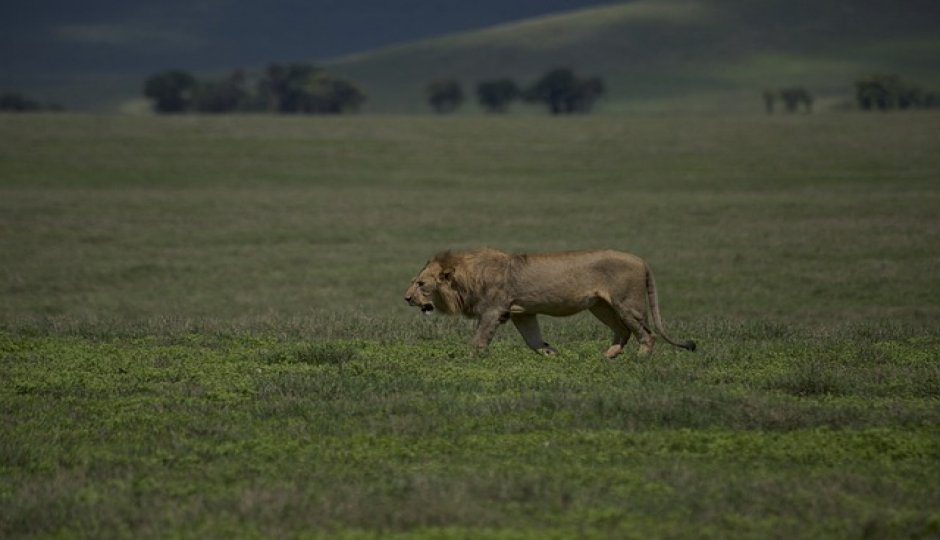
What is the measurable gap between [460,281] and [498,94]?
5740 inches

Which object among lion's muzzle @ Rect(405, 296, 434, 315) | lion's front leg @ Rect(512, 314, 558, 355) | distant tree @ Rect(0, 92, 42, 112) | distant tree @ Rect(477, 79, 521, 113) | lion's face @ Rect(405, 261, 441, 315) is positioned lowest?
distant tree @ Rect(477, 79, 521, 113)

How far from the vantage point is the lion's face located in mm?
14031

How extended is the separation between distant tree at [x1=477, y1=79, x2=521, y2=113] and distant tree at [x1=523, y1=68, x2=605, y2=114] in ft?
13.5

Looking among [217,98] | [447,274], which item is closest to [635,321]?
[447,274]

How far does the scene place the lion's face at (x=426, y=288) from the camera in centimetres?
1403

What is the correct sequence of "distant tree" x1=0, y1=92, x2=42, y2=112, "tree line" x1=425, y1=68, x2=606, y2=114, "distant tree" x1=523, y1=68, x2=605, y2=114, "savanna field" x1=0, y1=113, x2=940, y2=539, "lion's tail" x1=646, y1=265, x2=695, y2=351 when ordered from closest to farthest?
"savanna field" x1=0, y1=113, x2=940, y2=539, "lion's tail" x1=646, y1=265, x2=695, y2=351, "distant tree" x1=523, y1=68, x2=605, y2=114, "tree line" x1=425, y1=68, x2=606, y2=114, "distant tree" x1=0, y1=92, x2=42, y2=112

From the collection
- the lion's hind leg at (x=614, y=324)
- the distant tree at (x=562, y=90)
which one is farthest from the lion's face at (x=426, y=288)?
the distant tree at (x=562, y=90)

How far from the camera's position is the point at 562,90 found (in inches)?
6048

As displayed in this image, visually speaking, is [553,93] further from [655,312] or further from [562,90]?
[655,312]

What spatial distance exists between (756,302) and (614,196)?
65.7 feet

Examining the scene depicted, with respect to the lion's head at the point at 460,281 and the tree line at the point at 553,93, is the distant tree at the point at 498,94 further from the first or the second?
the lion's head at the point at 460,281

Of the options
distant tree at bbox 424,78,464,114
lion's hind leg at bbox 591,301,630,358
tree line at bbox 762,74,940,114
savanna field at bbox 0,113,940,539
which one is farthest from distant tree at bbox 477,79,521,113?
lion's hind leg at bbox 591,301,630,358

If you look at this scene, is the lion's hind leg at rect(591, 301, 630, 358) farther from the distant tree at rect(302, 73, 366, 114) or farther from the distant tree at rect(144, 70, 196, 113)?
the distant tree at rect(144, 70, 196, 113)

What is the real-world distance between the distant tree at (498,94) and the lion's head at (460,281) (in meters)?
144
